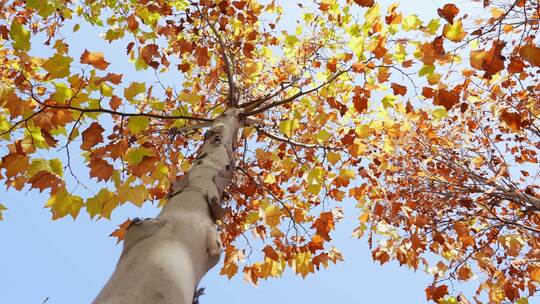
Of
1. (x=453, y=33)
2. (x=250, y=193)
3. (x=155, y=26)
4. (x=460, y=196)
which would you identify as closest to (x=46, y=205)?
(x=250, y=193)

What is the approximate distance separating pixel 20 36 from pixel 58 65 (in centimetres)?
27

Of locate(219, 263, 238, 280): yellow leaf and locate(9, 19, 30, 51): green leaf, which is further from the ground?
locate(9, 19, 30, 51): green leaf

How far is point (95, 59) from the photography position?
256 centimetres

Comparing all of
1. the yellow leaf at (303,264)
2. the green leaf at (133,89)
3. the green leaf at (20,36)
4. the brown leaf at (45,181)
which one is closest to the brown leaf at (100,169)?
the brown leaf at (45,181)

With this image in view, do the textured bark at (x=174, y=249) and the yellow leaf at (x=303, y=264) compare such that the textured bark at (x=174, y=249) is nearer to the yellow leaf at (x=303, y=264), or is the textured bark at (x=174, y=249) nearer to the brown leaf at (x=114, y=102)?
the brown leaf at (x=114, y=102)

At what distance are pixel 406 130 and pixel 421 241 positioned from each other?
7.98 ft

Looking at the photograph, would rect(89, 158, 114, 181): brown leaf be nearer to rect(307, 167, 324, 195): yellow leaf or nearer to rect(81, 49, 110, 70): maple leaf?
rect(81, 49, 110, 70): maple leaf

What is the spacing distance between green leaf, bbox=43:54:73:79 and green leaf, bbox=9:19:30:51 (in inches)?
6.9

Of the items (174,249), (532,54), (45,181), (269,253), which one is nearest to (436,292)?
(269,253)

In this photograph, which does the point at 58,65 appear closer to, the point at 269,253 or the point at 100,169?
the point at 100,169

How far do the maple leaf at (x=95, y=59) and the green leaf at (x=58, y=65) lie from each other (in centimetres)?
18

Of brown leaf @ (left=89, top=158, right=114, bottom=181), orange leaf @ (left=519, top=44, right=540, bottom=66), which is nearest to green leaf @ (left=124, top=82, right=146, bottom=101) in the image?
brown leaf @ (left=89, top=158, right=114, bottom=181)

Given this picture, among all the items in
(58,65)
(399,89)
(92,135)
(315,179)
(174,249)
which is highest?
(399,89)

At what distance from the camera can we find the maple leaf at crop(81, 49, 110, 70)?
8.27ft
